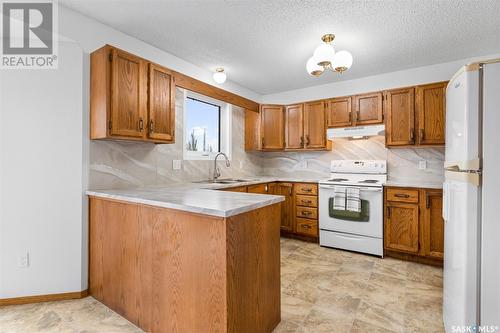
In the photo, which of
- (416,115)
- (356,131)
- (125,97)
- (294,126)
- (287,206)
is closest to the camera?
(125,97)

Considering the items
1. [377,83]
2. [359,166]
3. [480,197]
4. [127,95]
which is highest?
[377,83]

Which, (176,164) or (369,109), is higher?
(369,109)

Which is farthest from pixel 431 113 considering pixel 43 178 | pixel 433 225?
pixel 43 178

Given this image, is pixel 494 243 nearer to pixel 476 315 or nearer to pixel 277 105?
pixel 476 315

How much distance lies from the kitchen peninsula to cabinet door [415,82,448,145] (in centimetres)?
251

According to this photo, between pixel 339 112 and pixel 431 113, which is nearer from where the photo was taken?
pixel 431 113

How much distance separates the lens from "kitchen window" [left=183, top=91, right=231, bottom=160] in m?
3.44

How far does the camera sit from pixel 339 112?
3.78 meters

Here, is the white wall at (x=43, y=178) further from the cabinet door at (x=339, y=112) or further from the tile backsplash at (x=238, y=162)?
the cabinet door at (x=339, y=112)

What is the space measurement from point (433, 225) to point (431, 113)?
1.35m

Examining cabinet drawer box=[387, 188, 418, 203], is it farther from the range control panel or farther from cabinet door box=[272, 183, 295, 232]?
cabinet door box=[272, 183, 295, 232]

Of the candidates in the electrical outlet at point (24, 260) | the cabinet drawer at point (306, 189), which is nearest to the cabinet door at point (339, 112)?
the cabinet drawer at point (306, 189)

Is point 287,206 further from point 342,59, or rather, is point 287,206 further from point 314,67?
point 342,59

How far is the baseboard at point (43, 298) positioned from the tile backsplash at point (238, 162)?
0.92 meters
